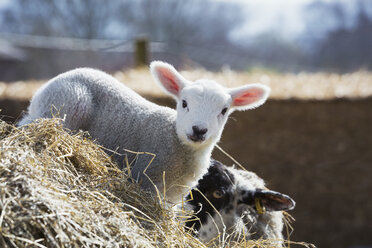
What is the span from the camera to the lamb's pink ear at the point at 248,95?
10.7ft

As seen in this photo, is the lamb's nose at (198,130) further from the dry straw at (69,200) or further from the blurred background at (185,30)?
the blurred background at (185,30)

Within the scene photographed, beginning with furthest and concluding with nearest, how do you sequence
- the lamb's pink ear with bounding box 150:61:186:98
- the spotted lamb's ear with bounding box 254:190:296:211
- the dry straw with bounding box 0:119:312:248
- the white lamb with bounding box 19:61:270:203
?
1. the spotted lamb's ear with bounding box 254:190:296:211
2. the lamb's pink ear with bounding box 150:61:186:98
3. the white lamb with bounding box 19:61:270:203
4. the dry straw with bounding box 0:119:312:248

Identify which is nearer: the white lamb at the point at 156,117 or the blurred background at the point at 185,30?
the white lamb at the point at 156,117

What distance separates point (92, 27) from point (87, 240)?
21822mm

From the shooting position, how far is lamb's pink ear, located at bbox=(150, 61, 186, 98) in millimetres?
3258

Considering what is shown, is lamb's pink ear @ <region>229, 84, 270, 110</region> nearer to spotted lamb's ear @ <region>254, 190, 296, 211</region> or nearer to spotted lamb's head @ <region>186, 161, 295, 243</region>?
spotted lamb's head @ <region>186, 161, 295, 243</region>

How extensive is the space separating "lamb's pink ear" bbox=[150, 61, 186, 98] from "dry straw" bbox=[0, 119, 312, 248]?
0.80 metres

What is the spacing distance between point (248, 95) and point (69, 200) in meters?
1.64

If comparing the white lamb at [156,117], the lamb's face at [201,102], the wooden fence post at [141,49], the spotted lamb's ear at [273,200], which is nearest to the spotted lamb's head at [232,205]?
the spotted lamb's ear at [273,200]

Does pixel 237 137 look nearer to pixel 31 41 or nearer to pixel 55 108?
pixel 55 108

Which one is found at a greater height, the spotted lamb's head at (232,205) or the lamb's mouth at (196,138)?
the lamb's mouth at (196,138)

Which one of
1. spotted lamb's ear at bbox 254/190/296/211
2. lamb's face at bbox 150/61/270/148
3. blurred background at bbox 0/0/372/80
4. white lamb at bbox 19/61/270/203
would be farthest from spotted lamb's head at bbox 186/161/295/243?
blurred background at bbox 0/0/372/80

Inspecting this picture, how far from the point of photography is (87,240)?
1957mm

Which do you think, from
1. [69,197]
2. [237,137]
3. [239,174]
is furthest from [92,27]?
[69,197]
